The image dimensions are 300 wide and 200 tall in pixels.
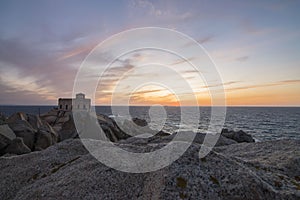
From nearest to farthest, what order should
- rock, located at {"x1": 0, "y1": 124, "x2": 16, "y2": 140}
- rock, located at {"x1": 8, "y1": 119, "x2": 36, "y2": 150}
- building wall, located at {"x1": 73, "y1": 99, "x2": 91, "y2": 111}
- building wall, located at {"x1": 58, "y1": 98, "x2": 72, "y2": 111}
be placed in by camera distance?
rock, located at {"x1": 0, "y1": 124, "x2": 16, "y2": 140}
rock, located at {"x1": 8, "y1": 119, "x2": 36, "y2": 150}
building wall, located at {"x1": 58, "y1": 98, "x2": 72, "y2": 111}
building wall, located at {"x1": 73, "y1": 99, "x2": 91, "y2": 111}

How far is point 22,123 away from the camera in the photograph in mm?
23578

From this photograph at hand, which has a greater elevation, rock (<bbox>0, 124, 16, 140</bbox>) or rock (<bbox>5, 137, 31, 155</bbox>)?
rock (<bbox>0, 124, 16, 140</bbox>)

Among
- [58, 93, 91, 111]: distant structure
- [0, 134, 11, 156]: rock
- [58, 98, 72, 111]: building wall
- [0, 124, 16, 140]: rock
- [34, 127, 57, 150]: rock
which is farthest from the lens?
[58, 93, 91, 111]: distant structure

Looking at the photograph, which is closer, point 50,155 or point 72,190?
point 72,190

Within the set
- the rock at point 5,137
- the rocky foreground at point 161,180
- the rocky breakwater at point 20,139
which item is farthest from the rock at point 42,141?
the rocky foreground at point 161,180

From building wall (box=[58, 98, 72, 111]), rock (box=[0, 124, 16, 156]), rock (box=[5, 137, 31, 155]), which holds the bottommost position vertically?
rock (box=[5, 137, 31, 155])

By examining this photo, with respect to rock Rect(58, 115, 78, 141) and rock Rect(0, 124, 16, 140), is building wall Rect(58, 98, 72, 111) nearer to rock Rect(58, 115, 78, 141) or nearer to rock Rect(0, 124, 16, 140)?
rock Rect(58, 115, 78, 141)

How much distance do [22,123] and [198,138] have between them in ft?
58.8

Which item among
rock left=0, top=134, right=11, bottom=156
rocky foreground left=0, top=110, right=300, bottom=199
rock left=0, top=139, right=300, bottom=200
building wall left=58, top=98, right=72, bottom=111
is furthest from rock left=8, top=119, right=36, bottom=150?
building wall left=58, top=98, right=72, bottom=111

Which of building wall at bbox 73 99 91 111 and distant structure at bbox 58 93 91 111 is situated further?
building wall at bbox 73 99 91 111

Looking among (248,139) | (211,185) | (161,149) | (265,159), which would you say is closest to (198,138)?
(248,139)

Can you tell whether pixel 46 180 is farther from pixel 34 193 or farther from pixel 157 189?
pixel 157 189

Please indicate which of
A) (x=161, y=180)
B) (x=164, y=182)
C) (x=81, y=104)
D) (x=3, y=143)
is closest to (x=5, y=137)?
(x=3, y=143)

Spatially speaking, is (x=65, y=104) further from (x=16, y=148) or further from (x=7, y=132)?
(x=16, y=148)
